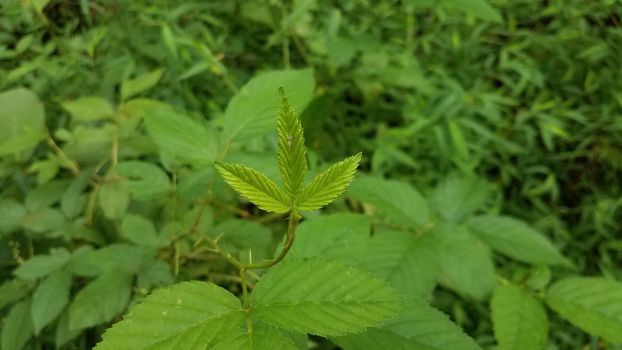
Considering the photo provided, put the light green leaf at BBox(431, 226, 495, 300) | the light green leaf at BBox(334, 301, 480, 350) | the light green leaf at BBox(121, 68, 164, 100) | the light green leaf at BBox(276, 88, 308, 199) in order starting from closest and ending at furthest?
the light green leaf at BBox(276, 88, 308, 199) → the light green leaf at BBox(334, 301, 480, 350) → the light green leaf at BBox(431, 226, 495, 300) → the light green leaf at BBox(121, 68, 164, 100)

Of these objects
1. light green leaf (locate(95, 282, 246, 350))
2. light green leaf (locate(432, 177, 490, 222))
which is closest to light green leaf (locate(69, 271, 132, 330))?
light green leaf (locate(95, 282, 246, 350))

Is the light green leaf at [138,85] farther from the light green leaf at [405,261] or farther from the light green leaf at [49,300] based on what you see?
the light green leaf at [405,261]

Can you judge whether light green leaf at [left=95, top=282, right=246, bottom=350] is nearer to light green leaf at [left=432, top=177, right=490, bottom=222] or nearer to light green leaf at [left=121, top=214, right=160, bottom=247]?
light green leaf at [left=121, top=214, right=160, bottom=247]

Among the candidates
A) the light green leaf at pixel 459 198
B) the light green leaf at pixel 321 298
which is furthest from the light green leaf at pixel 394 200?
the light green leaf at pixel 321 298

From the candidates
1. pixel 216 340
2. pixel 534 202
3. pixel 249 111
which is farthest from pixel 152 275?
pixel 534 202

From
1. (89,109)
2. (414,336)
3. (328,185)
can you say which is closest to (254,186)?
(328,185)

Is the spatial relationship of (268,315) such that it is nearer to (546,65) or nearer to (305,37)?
(305,37)
